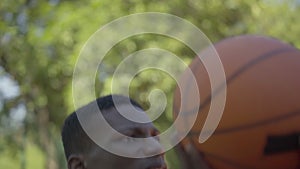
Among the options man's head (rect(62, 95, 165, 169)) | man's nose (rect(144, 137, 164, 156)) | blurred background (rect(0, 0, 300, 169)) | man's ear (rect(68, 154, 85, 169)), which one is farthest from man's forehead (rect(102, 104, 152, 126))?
blurred background (rect(0, 0, 300, 169))

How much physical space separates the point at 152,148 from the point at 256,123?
0.59m

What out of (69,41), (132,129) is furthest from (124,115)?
(69,41)

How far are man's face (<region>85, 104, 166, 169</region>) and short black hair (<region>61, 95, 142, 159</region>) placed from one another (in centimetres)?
4

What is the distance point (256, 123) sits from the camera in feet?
8.96

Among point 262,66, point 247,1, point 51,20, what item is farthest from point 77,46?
point 262,66

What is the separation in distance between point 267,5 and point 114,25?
3.61m

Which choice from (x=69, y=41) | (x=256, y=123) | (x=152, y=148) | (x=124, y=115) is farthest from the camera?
(x=69, y=41)

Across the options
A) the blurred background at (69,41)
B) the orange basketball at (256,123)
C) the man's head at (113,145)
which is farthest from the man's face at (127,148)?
the blurred background at (69,41)

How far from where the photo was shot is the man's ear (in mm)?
3240

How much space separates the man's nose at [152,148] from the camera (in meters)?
3.12

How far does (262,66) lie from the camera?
2.90 metres

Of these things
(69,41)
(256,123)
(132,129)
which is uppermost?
(69,41)

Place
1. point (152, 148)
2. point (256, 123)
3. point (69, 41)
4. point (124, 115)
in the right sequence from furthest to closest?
point (69, 41), point (124, 115), point (152, 148), point (256, 123)

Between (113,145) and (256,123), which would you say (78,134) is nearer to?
(113,145)
